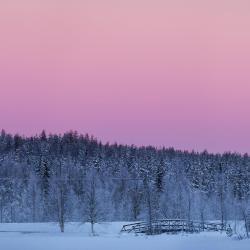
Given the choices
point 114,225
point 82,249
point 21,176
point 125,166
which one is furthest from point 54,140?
point 82,249

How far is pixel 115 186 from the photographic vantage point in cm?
12325

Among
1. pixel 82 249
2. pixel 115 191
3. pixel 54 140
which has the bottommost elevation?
pixel 82 249

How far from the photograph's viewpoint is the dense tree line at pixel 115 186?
92688 millimetres

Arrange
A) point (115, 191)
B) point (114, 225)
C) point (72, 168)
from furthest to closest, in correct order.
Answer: point (72, 168) < point (115, 191) < point (114, 225)

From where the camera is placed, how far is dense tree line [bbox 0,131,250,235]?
92.7 metres

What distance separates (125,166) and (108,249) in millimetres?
108805

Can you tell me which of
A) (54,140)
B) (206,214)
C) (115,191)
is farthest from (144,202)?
(54,140)

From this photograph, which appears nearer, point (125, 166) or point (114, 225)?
point (114, 225)

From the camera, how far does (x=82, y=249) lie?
4062cm

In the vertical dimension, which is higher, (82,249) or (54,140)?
(54,140)

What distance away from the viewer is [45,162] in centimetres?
12719

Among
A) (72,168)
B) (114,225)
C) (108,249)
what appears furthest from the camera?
(72,168)

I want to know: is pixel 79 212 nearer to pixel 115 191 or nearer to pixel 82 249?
pixel 115 191

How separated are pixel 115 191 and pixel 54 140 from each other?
81.5 m
